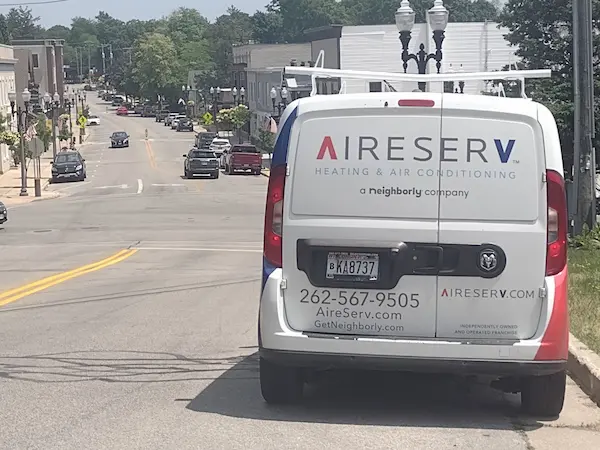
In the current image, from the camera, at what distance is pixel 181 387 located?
8.17 meters

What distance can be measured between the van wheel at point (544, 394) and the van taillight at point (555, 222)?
2.64ft

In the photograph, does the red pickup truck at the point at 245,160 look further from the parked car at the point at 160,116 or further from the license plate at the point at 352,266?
the parked car at the point at 160,116

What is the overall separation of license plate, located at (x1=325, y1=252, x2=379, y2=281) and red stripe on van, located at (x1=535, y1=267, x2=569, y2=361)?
1.19m

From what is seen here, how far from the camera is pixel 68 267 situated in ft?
64.1

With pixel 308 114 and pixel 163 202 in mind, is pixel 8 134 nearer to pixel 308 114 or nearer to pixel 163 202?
pixel 163 202

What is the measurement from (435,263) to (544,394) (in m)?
1.27

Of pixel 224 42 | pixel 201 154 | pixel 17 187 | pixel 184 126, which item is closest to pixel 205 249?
pixel 17 187

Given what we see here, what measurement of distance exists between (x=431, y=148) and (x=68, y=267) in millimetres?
13861

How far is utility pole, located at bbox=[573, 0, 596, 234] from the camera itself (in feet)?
50.5

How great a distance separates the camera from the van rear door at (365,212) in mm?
6805

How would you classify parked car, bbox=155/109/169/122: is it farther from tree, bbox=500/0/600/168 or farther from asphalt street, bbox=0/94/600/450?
asphalt street, bbox=0/94/600/450

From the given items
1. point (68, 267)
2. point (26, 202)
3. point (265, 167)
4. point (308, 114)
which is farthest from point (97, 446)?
point (265, 167)

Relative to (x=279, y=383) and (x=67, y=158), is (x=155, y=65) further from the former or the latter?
(x=279, y=383)

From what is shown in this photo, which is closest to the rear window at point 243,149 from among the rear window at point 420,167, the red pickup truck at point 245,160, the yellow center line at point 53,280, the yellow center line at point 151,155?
the red pickup truck at point 245,160
